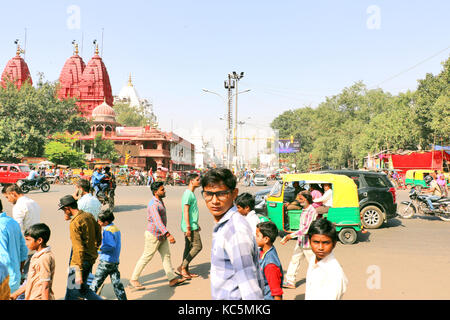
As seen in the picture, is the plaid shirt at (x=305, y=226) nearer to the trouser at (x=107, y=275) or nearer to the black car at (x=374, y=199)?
the trouser at (x=107, y=275)

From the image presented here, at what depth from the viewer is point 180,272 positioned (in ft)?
19.1

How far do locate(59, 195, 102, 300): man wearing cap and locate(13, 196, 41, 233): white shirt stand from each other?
1432 millimetres

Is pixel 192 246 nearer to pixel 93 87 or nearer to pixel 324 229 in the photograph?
pixel 324 229

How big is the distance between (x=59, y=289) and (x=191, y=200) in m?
2.33

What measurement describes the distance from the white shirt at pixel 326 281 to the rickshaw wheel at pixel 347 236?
632 centimetres

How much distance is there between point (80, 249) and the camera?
3928mm

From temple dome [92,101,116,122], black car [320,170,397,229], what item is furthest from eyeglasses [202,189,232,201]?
temple dome [92,101,116,122]

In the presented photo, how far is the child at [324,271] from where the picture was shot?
8.47 ft

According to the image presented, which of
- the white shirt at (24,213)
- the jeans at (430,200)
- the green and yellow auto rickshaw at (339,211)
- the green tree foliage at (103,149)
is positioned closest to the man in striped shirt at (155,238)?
the white shirt at (24,213)

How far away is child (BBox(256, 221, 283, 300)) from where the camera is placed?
3211 millimetres

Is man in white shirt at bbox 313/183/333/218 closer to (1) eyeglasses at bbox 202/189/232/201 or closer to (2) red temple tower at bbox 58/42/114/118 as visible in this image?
(1) eyeglasses at bbox 202/189/232/201

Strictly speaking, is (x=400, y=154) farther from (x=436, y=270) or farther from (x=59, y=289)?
(x=59, y=289)

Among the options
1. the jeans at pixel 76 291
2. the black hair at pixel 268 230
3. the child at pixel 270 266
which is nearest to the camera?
the child at pixel 270 266
